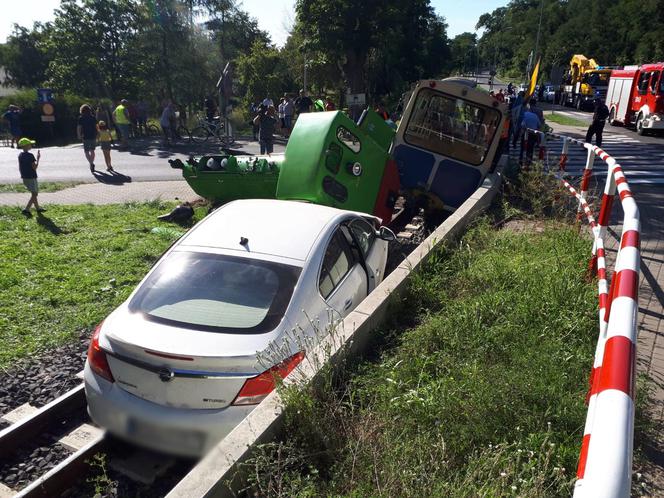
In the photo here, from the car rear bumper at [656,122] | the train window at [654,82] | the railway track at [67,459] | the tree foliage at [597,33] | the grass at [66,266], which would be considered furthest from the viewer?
the tree foliage at [597,33]

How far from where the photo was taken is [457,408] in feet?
9.96

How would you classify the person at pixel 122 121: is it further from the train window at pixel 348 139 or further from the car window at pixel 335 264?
the car window at pixel 335 264

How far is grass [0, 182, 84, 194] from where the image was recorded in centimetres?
1258

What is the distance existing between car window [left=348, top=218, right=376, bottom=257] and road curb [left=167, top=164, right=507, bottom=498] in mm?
459

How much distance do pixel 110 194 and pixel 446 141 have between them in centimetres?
784

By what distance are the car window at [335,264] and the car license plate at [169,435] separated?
1448 mm

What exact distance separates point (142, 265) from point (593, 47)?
61463 mm

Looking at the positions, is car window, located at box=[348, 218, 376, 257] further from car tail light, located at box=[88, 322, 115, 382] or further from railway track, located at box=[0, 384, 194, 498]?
railway track, located at box=[0, 384, 194, 498]

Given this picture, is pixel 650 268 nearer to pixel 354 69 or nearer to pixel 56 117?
pixel 354 69

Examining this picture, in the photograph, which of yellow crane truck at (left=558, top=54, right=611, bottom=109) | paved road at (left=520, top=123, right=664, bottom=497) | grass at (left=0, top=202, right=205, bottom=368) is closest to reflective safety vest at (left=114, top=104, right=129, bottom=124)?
grass at (left=0, top=202, right=205, bottom=368)

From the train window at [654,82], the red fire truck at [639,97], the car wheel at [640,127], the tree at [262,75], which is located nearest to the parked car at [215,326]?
the red fire truck at [639,97]

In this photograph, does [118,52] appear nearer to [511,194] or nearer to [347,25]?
[347,25]

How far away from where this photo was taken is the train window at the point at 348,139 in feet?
26.4

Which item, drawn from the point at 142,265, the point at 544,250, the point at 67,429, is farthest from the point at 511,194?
the point at 67,429
